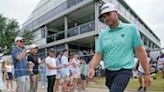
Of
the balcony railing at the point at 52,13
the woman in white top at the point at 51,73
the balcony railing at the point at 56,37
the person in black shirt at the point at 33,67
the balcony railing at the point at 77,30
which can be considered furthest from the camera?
the balcony railing at the point at 56,37

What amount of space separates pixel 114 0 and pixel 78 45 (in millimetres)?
6890

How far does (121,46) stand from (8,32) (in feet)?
166

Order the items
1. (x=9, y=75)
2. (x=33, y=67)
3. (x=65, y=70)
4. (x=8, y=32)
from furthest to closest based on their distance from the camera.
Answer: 1. (x=8, y=32)
2. (x=9, y=75)
3. (x=65, y=70)
4. (x=33, y=67)

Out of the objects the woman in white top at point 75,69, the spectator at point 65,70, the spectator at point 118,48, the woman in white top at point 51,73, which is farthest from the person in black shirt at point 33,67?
the spectator at point 118,48

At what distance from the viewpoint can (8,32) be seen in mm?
55156

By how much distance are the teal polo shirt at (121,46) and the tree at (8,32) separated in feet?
152

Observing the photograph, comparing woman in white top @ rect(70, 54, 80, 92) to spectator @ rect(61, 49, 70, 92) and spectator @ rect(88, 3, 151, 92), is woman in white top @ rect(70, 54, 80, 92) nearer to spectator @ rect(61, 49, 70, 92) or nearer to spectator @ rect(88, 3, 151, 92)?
spectator @ rect(61, 49, 70, 92)

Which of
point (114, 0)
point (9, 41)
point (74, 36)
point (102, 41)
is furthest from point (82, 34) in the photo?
point (102, 41)

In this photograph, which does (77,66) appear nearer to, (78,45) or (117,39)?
(117,39)

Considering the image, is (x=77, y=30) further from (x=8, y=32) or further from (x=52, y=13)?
(x=8, y=32)

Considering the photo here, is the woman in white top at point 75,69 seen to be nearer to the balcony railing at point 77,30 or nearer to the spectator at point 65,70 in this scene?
the spectator at point 65,70

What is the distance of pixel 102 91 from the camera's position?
15047 millimetres

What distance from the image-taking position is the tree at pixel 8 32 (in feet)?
172

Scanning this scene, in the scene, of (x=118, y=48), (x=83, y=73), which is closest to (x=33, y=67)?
(x=83, y=73)
